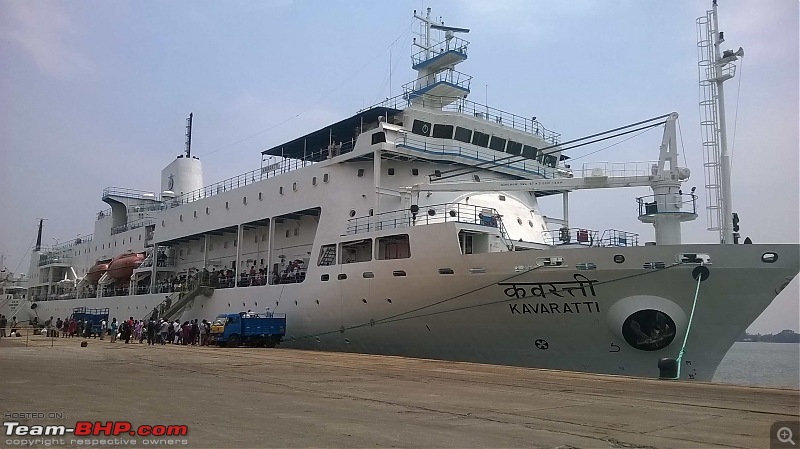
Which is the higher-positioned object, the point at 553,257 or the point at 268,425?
the point at 553,257

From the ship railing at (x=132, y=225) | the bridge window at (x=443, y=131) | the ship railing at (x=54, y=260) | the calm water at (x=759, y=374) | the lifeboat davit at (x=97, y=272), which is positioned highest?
the bridge window at (x=443, y=131)

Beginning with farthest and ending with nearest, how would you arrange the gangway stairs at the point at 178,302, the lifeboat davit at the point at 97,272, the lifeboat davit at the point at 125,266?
1. the lifeboat davit at the point at 97,272
2. the lifeboat davit at the point at 125,266
3. the gangway stairs at the point at 178,302

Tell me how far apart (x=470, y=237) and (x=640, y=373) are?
6.54m

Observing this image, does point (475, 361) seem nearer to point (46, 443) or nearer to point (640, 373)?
point (640, 373)

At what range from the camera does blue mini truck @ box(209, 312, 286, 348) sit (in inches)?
992

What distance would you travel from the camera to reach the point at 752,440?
22.0 feet

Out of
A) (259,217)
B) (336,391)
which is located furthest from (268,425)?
(259,217)

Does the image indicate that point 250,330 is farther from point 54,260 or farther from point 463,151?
point 54,260

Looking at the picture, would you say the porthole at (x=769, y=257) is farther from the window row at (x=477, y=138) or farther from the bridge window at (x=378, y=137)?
the bridge window at (x=378, y=137)

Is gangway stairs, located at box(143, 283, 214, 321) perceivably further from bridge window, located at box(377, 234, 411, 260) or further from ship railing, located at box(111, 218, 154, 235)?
bridge window, located at box(377, 234, 411, 260)

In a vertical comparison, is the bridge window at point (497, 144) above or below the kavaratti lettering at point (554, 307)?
above

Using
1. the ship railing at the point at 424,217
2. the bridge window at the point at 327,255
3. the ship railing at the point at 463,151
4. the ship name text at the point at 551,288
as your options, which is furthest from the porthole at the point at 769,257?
the bridge window at the point at 327,255

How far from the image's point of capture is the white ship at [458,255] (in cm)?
1620

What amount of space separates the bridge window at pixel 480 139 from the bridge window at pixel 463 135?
0.20 meters
